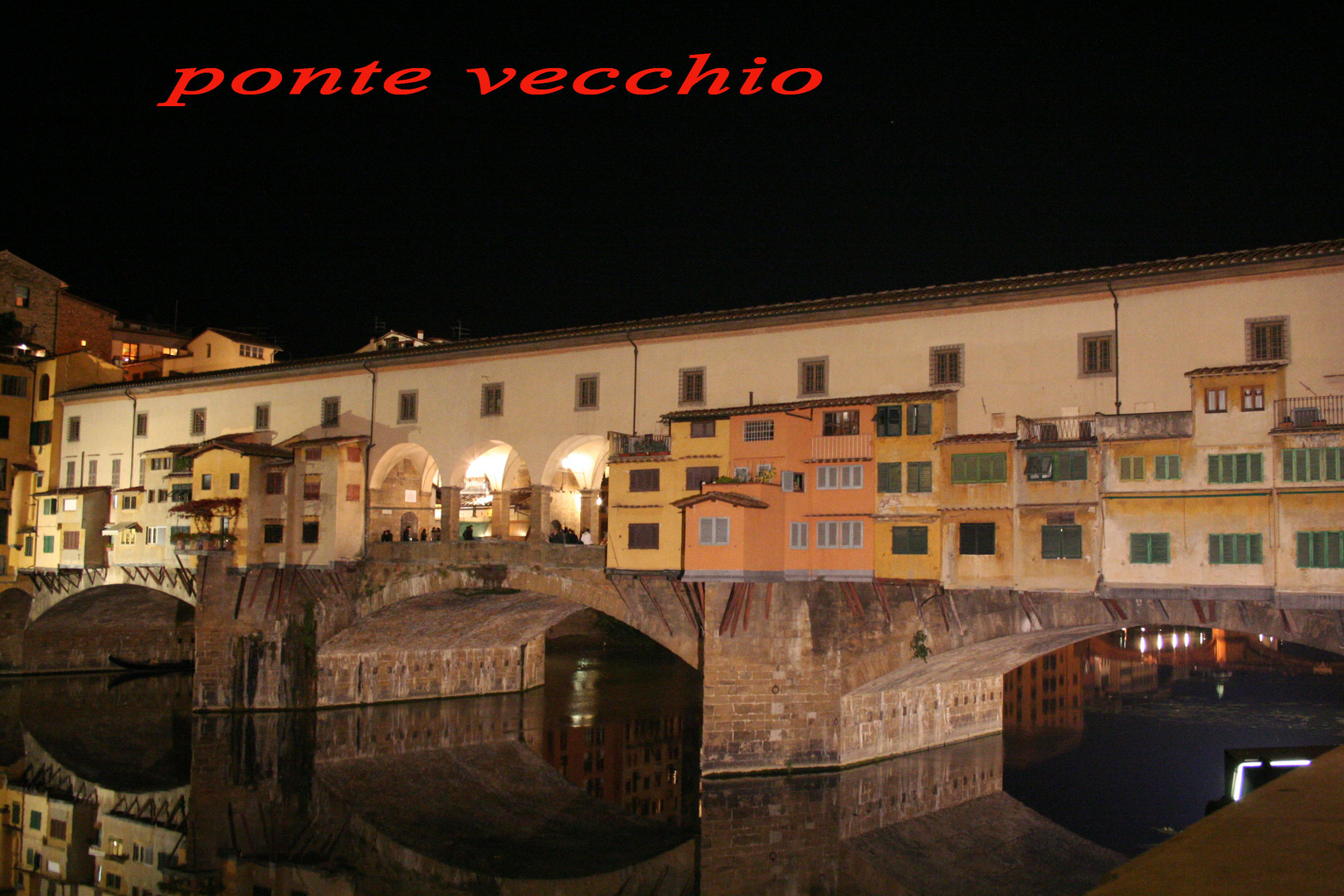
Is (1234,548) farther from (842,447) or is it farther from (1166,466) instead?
(842,447)

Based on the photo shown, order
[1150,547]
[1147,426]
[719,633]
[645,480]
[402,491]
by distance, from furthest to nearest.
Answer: [402,491] → [645,480] → [719,633] → [1147,426] → [1150,547]

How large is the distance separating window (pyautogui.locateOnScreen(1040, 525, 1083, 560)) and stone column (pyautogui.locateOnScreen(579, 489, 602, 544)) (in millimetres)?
17494

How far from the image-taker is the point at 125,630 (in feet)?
177

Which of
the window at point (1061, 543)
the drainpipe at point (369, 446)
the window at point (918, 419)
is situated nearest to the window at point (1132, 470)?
the window at point (1061, 543)

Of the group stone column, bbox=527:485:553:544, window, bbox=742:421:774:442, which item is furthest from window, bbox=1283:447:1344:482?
stone column, bbox=527:485:553:544

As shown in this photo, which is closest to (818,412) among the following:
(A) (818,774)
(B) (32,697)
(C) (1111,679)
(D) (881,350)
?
(D) (881,350)

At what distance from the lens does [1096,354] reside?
2709cm

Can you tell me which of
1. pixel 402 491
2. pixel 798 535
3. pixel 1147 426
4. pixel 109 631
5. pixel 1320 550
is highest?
pixel 1147 426

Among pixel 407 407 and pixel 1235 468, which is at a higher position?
pixel 407 407

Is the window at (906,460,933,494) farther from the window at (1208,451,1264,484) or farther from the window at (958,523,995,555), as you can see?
the window at (1208,451,1264,484)

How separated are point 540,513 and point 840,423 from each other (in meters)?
11.3

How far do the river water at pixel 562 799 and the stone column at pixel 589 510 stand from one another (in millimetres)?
7492

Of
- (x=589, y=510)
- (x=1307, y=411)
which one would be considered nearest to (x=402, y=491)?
(x=589, y=510)

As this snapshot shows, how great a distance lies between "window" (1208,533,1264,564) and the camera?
24109mm
